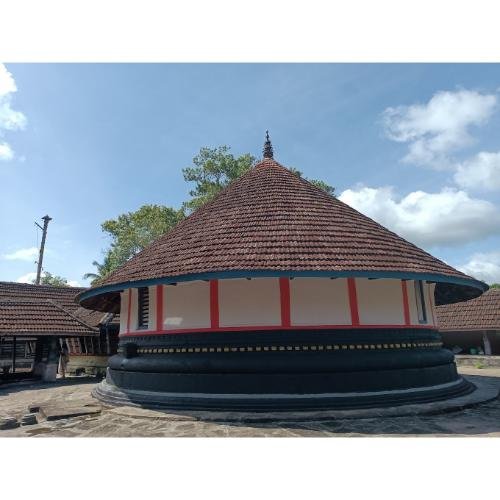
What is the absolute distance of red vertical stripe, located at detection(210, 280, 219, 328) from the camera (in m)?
7.94

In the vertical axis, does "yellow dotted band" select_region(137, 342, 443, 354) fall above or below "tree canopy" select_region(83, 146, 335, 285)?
below

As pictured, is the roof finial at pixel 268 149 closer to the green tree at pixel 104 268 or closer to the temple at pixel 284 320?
the temple at pixel 284 320

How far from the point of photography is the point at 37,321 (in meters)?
15.3

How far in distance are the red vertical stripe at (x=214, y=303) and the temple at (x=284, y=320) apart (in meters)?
0.03

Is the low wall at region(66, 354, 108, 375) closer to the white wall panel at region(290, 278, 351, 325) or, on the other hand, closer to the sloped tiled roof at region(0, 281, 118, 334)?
the sloped tiled roof at region(0, 281, 118, 334)

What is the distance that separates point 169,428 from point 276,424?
5.37 feet

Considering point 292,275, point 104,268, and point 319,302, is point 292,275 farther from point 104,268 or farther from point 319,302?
point 104,268

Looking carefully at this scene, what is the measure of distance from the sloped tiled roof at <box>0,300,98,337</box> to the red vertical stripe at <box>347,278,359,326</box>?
1142 cm

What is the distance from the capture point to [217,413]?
23.2 ft

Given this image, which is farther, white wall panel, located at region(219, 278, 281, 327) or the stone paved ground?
white wall panel, located at region(219, 278, 281, 327)

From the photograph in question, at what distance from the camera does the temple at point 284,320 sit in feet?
24.3

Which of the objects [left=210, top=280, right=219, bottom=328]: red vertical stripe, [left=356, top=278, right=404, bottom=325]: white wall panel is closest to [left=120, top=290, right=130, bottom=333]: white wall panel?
[left=210, top=280, right=219, bottom=328]: red vertical stripe

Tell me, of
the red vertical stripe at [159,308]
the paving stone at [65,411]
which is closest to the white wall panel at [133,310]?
the red vertical stripe at [159,308]

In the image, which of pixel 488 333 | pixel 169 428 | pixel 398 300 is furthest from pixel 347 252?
pixel 488 333
